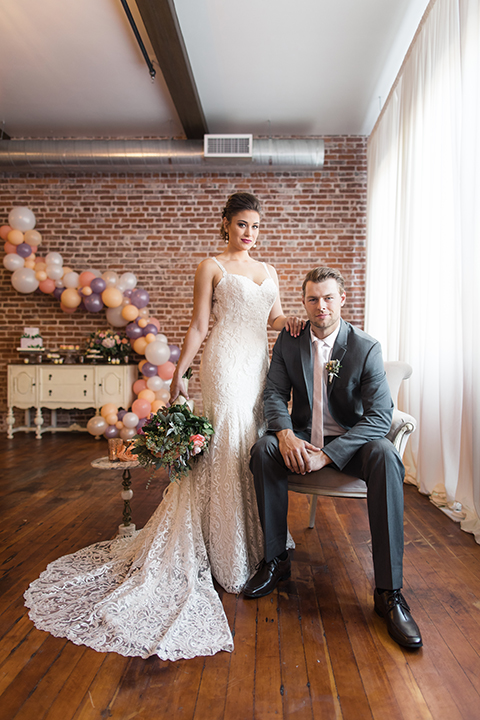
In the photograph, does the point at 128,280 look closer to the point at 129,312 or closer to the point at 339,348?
the point at 129,312

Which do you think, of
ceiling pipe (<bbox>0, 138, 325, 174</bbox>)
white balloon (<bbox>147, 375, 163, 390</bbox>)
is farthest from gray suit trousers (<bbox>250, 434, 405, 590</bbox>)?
ceiling pipe (<bbox>0, 138, 325, 174</bbox>)

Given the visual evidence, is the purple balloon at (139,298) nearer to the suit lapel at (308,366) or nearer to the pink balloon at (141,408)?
the pink balloon at (141,408)

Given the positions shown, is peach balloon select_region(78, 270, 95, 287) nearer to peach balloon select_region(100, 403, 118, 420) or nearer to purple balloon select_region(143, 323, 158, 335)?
purple balloon select_region(143, 323, 158, 335)

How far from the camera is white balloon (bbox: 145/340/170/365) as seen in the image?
5297 mm

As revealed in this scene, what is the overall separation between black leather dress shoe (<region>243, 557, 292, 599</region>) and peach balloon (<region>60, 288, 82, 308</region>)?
14.5ft

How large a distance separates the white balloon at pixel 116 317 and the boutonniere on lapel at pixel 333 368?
3.95 metres

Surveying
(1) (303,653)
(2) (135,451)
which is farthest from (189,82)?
(1) (303,653)

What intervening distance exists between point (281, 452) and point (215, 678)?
34.6 inches

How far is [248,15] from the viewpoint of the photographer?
367 cm

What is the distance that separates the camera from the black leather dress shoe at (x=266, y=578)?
6.63 feet

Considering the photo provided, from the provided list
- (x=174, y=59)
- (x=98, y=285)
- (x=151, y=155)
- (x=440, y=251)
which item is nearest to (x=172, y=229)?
(x=151, y=155)

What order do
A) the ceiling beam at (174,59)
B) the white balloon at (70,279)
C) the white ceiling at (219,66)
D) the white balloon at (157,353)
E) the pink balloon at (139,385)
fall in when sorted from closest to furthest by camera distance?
the ceiling beam at (174,59) < the white ceiling at (219,66) < the white balloon at (157,353) < the pink balloon at (139,385) < the white balloon at (70,279)

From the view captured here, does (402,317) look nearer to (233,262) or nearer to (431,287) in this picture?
(431,287)

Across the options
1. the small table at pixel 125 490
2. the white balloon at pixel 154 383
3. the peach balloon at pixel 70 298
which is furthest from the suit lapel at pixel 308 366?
the peach balloon at pixel 70 298
